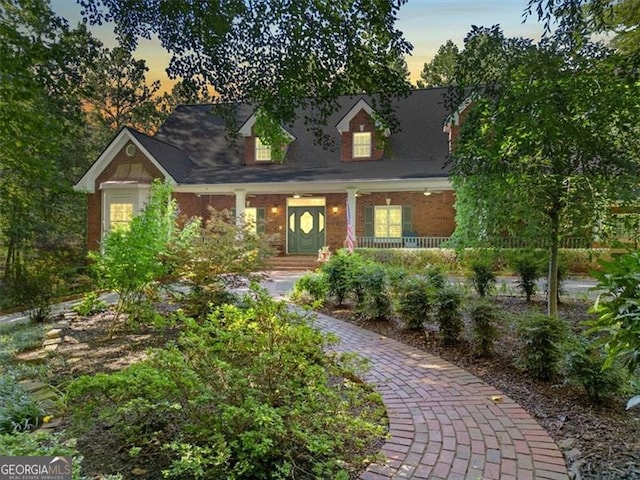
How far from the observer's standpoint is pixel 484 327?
15.4ft

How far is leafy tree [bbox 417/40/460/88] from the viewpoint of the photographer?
20.5 feet

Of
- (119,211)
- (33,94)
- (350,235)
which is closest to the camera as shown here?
(33,94)

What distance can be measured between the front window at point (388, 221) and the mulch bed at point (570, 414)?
10.1 meters

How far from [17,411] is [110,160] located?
14.8m

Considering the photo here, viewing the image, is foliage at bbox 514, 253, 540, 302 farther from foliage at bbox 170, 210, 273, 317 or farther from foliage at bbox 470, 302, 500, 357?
foliage at bbox 170, 210, 273, 317

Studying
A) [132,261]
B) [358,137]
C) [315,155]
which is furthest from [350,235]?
[132,261]

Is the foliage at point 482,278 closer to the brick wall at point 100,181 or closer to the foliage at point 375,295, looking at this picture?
the foliage at point 375,295

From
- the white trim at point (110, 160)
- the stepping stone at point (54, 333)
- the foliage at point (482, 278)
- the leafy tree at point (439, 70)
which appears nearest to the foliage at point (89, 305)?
the stepping stone at point (54, 333)

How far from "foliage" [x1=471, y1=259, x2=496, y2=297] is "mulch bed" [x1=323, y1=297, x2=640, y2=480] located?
99.7 inches

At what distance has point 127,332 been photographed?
236 inches

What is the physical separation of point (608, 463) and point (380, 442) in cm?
152

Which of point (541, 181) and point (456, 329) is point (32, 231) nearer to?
point (456, 329)

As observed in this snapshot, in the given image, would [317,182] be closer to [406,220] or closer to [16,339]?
[406,220]

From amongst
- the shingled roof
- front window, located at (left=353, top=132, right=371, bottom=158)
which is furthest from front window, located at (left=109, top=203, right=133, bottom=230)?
front window, located at (left=353, top=132, right=371, bottom=158)
